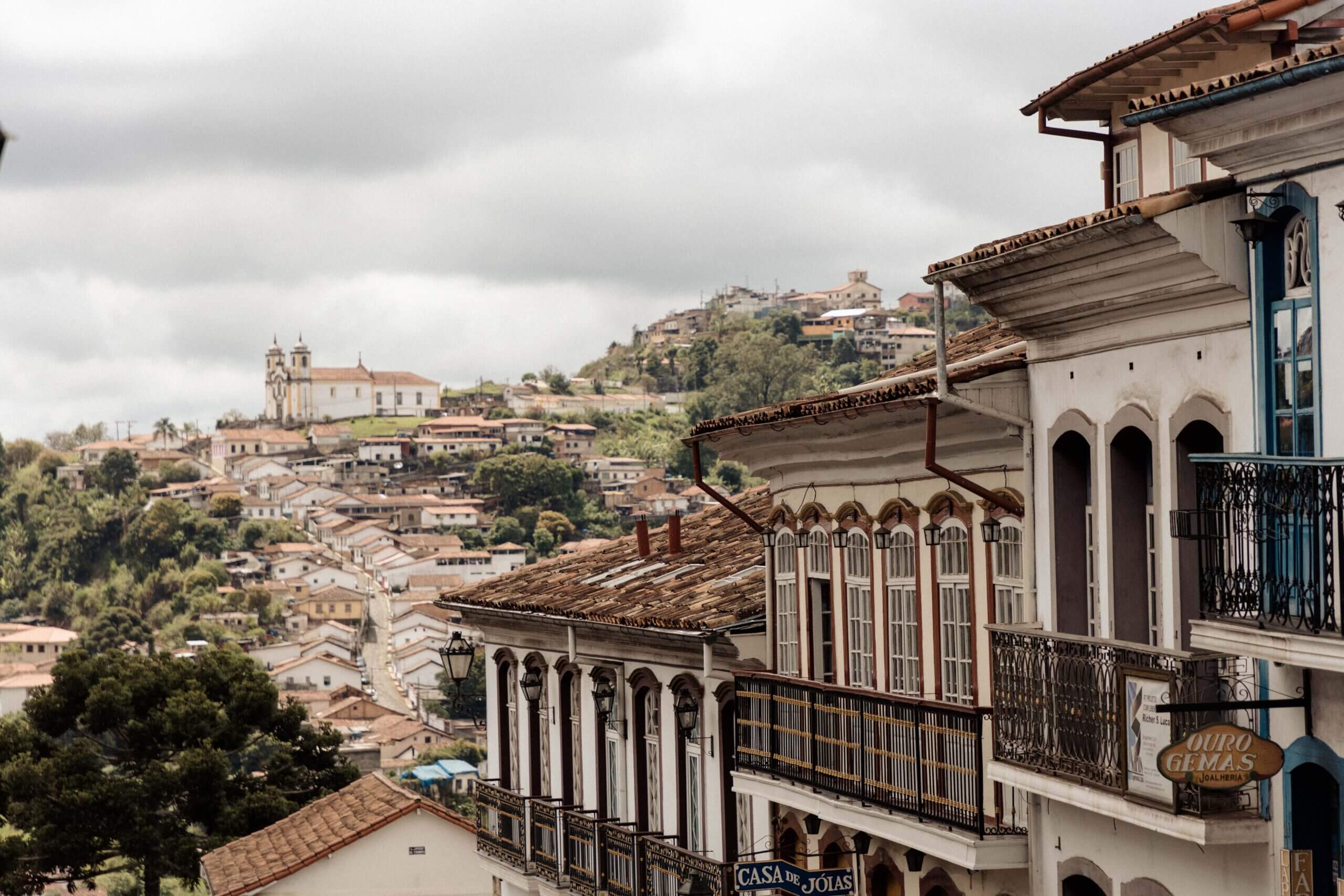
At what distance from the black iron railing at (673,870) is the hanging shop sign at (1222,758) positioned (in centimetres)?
1044

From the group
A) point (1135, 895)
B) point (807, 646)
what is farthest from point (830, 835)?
point (1135, 895)

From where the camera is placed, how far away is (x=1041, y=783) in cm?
1284

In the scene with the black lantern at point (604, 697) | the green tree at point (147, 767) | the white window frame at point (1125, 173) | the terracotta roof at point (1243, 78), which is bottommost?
the green tree at point (147, 767)

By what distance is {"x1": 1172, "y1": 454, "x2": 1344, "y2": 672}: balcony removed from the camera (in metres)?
9.54

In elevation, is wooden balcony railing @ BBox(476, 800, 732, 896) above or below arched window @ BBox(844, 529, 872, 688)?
below

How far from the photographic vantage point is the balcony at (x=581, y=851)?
21781 millimetres

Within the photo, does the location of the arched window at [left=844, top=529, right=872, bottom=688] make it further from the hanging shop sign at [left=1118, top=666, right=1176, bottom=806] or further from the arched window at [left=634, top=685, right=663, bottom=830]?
the hanging shop sign at [left=1118, top=666, right=1176, bottom=806]

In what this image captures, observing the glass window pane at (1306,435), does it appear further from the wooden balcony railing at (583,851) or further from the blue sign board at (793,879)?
the wooden balcony railing at (583,851)

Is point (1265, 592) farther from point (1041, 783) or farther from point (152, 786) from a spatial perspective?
point (152, 786)

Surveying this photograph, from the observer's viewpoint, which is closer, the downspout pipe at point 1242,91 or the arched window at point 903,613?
the downspout pipe at point 1242,91

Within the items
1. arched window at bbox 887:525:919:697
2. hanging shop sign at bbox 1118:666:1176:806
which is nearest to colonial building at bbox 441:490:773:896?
arched window at bbox 887:525:919:697

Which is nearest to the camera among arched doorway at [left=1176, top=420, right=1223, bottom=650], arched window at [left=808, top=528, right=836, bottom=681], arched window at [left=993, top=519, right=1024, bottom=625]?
arched doorway at [left=1176, top=420, right=1223, bottom=650]

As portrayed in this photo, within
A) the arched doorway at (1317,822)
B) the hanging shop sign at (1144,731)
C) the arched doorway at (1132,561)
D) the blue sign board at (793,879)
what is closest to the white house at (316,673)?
the blue sign board at (793,879)

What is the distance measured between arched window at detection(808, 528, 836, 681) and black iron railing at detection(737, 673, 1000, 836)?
18.2 inches
